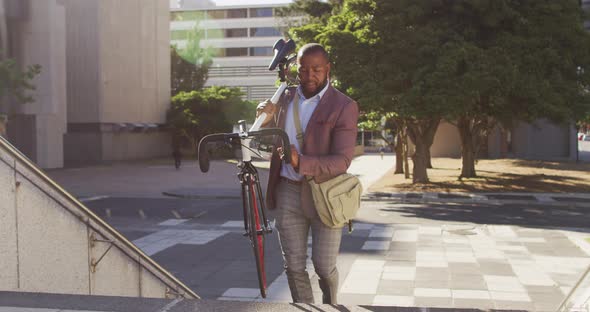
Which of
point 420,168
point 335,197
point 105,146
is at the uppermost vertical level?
point 335,197

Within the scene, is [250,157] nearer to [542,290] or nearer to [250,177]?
[250,177]

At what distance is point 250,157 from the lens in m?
3.73

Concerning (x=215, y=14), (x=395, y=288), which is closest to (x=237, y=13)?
(x=215, y=14)

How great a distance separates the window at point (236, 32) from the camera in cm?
8181

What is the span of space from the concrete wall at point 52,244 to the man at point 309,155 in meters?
1.41

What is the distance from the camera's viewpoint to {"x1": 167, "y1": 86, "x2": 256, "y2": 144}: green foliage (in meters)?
53.7

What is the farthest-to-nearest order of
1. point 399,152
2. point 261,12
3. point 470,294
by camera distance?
point 261,12, point 399,152, point 470,294

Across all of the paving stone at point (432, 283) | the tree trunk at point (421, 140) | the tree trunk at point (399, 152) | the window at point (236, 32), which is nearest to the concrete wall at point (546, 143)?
the tree trunk at point (399, 152)

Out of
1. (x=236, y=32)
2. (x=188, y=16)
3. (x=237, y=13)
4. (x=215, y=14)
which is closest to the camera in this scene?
(x=236, y=32)

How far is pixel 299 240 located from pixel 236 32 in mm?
80072

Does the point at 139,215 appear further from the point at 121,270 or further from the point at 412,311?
the point at 412,311

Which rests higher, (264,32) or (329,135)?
(264,32)

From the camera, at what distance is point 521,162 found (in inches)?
1603

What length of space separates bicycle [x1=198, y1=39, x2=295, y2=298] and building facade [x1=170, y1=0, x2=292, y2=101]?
2948 inches
